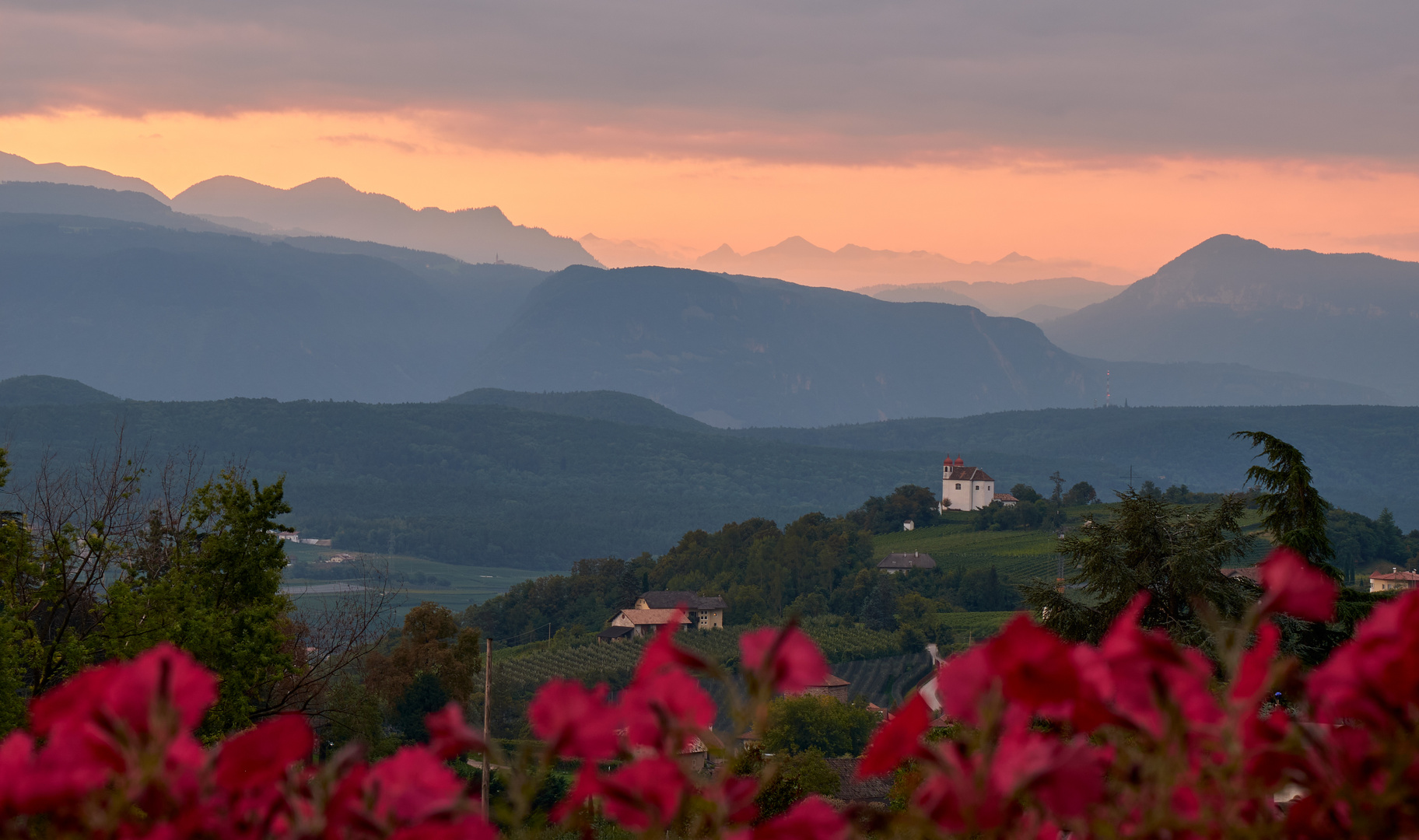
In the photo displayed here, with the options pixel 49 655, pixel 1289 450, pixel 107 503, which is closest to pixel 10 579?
pixel 49 655

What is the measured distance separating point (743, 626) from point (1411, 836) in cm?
12467

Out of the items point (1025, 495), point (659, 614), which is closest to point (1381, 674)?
point (659, 614)

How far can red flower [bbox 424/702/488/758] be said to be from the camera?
2184mm

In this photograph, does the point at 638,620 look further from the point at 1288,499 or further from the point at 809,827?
the point at 809,827

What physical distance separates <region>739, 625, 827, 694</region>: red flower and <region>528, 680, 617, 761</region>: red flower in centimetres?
26

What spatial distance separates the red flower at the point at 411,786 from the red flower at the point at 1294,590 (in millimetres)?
1384

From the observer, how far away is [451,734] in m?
2.25

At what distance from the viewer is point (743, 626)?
411ft

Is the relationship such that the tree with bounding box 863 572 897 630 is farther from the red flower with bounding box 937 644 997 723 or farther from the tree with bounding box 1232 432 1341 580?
the red flower with bounding box 937 644 997 723

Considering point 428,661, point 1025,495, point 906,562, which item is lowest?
point 906,562

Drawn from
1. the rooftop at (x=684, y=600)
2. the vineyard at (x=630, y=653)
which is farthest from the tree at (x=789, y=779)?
the rooftop at (x=684, y=600)

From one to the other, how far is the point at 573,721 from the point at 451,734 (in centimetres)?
25

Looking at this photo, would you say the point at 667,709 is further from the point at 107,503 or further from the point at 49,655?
the point at 107,503

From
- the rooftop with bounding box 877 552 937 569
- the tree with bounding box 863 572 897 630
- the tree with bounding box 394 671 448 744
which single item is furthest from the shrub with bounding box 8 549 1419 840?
the rooftop with bounding box 877 552 937 569
